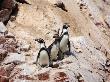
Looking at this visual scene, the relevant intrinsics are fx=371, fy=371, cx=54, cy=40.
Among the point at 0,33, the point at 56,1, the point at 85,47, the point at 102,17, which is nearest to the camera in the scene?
the point at 0,33

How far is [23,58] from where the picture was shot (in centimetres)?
1459

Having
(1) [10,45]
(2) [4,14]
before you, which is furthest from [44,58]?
(2) [4,14]

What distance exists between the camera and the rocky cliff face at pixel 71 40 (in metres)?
13.5

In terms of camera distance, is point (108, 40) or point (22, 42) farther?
point (108, 40)

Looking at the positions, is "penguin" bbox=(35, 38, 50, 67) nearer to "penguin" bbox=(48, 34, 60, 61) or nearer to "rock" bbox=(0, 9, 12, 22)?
"penguin" bbox=(48, 34, 60, 61)

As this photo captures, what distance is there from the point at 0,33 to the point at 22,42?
42.2 inches

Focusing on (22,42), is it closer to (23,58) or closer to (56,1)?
(23,58)

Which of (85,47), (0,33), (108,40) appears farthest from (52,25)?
(108,40)

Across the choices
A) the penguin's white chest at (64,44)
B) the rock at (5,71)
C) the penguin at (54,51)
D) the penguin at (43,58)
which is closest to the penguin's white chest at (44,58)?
the penguin at (43,58)

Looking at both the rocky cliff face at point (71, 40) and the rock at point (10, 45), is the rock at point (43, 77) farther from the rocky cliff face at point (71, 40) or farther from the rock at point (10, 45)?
the rock at point (10, 45)

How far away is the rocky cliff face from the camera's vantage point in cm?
1352

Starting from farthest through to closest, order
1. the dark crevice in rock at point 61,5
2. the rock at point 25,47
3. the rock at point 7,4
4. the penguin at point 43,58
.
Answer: the dark crevice in rock at point 61,5
the rock at point 7,4
the rock at point 25,47
the penguin at point 43,58

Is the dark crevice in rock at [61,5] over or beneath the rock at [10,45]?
over

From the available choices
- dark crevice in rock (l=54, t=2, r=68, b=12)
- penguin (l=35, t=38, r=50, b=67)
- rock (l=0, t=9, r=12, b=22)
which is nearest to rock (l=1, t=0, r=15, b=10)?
rock (l=0, t=9, r=12, b=22)
